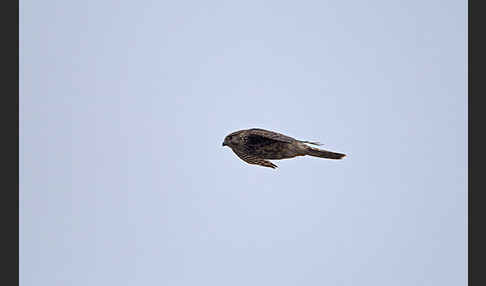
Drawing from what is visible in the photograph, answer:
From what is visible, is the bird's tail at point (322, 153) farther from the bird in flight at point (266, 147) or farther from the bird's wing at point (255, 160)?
the bird's wing at point (255, 160)

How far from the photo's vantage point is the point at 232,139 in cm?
1246

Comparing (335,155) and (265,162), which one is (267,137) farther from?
(335,155)

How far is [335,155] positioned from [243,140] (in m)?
2.23

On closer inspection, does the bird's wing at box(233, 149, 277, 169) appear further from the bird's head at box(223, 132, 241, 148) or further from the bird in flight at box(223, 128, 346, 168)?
the bird's head at box(223, 132, 241, 148)

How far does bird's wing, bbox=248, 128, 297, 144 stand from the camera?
1165 centimetres

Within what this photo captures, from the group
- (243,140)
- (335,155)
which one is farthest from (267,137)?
(335,155)

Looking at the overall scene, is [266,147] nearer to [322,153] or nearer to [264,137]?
[264,137]

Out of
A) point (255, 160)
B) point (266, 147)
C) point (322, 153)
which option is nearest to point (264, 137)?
point (266, 147)

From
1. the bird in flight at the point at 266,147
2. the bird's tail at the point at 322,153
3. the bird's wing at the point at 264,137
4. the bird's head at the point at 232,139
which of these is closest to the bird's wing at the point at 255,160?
the bird in flight at the point at 266,147

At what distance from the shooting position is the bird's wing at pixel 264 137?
11.6 meters

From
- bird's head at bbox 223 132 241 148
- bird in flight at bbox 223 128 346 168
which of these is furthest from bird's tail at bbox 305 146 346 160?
bird's head at bbox 223 132 241 148

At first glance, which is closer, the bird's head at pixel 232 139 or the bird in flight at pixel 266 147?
the bird in flight at pixel 266 147

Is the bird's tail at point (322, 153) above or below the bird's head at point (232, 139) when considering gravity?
below

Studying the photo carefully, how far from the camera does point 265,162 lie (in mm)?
12328
